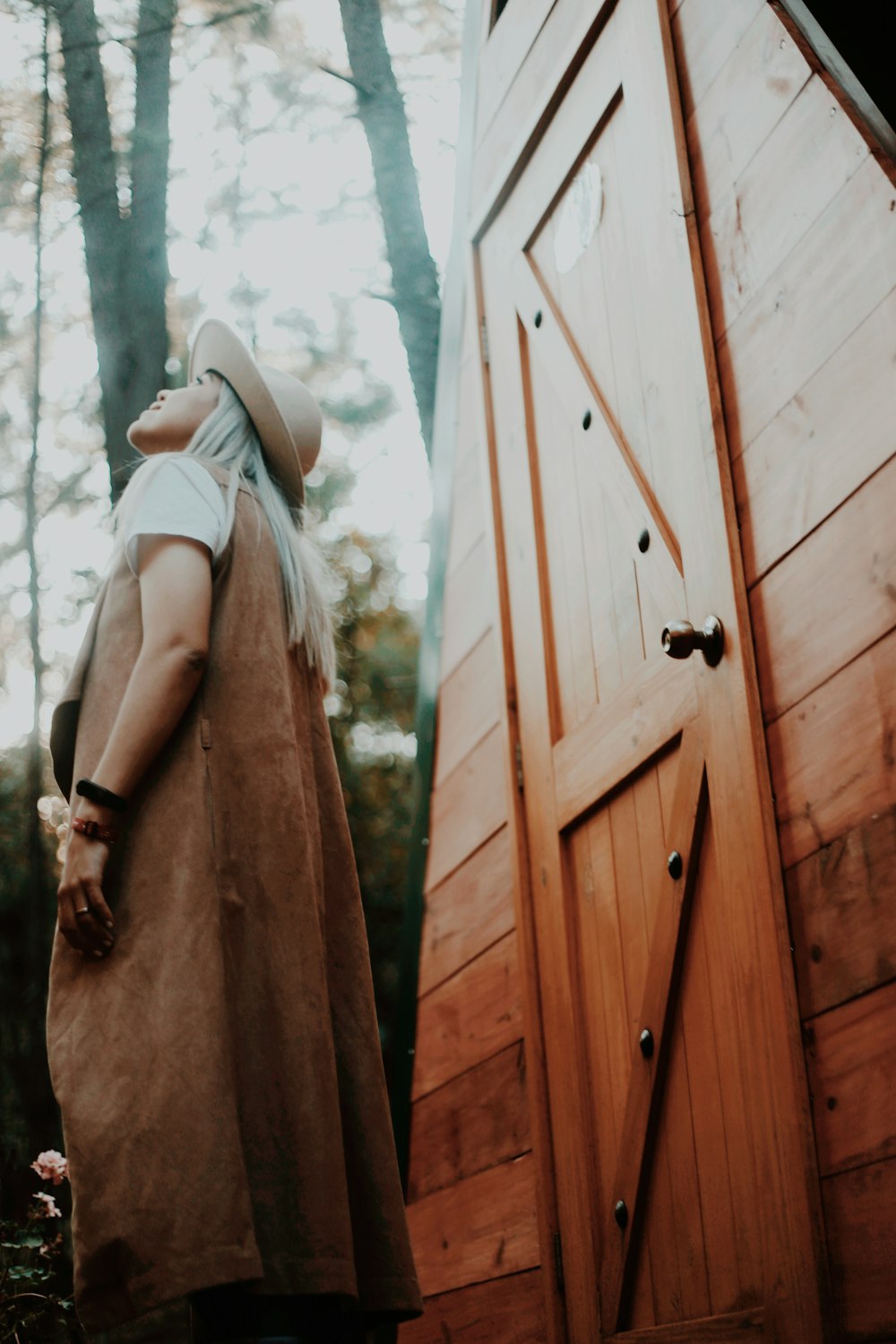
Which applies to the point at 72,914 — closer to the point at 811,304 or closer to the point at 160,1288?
the point at 160,1288

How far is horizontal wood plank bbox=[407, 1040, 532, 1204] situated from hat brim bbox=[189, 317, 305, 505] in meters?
1.24

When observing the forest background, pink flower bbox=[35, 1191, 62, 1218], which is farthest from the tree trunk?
pink flower bbox=[35, 1191, 62, 1218]

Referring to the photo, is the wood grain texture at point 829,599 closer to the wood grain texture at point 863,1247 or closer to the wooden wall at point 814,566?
the wooden wall at point 814,566

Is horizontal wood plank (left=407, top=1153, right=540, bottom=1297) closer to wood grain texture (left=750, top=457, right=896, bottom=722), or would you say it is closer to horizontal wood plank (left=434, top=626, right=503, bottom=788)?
horizontal wood plank (left=434, top=626, right=503, bottom=788)

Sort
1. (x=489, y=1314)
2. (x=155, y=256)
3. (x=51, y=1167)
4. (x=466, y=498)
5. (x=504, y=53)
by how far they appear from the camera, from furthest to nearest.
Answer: (x=155, y=256) → (x=466, y=498) → (x=504, y=53) → (x=51, y=1167) → (x=489, y=1314)

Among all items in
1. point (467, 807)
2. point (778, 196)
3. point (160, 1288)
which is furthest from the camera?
point (467, 807)

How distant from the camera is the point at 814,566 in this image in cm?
183

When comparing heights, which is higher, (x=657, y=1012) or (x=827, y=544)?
(x=827, y=544)

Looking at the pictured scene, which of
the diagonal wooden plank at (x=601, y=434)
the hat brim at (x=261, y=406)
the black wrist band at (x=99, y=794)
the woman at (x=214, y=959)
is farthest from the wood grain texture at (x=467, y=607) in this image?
the black wrist band at (x=99, y=794)

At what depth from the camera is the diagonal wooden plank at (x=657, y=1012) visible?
2.08 m

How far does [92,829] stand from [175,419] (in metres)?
0.84

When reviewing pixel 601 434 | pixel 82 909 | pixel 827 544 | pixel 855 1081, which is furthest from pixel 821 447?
pixel 82 909

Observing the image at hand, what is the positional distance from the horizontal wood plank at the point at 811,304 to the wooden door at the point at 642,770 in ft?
0.21

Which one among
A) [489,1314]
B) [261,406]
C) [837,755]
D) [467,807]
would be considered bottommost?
[489,1314]
